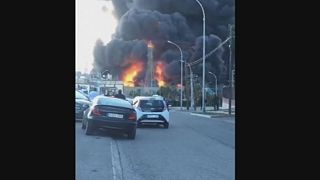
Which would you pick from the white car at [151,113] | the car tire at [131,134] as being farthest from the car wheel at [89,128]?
the white car at [151,113]

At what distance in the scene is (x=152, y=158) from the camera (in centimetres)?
1050

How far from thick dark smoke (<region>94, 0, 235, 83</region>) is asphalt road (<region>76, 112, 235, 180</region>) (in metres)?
61.6

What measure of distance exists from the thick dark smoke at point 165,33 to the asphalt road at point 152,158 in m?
61.6

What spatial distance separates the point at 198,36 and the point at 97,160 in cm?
7221

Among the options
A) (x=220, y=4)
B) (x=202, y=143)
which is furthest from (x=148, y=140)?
(x=220, y=4)

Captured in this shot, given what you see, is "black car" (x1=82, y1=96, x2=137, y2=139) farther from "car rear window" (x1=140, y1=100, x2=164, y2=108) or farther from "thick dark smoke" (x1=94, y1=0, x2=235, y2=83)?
"thick dark smoke" (x1=94, y1=0, x2=235, y2=83)

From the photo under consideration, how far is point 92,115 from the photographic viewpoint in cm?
1482

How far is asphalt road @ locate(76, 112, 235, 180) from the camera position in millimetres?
8117

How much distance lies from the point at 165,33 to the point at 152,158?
69278 mm

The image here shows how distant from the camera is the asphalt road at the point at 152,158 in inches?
320

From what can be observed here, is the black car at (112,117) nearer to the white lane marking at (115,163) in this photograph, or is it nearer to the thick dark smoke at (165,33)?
the white lane marking at (115,163)

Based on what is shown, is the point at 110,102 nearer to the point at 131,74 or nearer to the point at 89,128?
the point at 89,128

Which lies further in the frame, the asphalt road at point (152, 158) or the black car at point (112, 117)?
the black car at point (112, 117)
